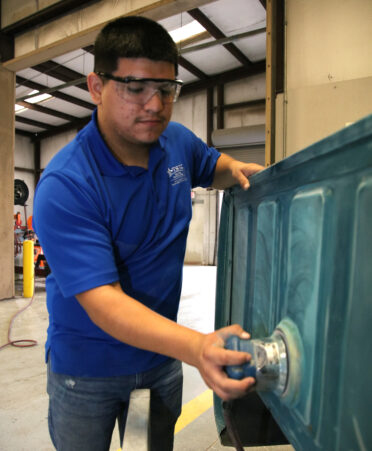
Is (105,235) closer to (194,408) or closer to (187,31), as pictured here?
(194,408)

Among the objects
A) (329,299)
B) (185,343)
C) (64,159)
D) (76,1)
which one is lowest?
(185,343)

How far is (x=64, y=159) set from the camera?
43.4 inches

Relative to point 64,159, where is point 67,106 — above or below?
above

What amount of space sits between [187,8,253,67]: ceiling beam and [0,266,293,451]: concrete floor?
17.2 ft

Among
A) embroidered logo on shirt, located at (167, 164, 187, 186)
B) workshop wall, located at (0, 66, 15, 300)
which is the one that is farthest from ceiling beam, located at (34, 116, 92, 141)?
embroidered logo on shirt, located at (167, 164, 187, 186)

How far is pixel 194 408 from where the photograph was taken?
8.07ft

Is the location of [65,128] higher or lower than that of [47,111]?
lower

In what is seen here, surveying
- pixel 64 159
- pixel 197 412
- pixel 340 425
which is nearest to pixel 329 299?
pixel 340 425

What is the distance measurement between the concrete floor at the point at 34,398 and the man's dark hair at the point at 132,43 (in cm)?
196

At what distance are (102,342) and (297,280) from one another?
690mm

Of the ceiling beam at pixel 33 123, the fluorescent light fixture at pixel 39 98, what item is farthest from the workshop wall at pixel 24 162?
the fluorescent light fixture at pixel 39 98

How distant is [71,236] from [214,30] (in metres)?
7.16

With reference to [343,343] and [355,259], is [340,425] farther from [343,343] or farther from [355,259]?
[355,259]

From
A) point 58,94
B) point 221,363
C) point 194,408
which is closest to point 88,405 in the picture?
point 221,363
